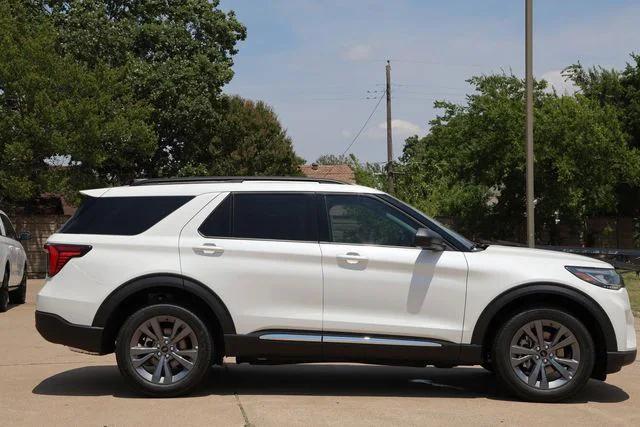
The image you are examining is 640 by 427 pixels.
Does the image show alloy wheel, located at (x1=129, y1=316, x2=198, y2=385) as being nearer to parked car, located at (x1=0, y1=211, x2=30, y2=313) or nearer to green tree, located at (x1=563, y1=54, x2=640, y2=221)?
parked car, located at (x1=0, y1=211, x2=30, y2=313)

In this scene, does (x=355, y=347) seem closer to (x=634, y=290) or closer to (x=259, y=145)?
(x=634, y=290)

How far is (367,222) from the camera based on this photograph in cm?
730

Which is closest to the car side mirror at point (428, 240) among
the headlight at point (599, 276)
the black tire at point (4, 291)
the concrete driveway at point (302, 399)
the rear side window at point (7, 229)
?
the headlight at point (599, 276)

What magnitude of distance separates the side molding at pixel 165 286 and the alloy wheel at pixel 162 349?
26 centimetres

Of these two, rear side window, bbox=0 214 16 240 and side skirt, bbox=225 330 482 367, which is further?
rear side window, bbox=0 214 16 240

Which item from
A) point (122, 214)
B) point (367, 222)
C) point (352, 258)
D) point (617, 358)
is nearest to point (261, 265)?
point (352, 258)

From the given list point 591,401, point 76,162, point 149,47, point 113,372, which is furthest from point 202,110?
point 591,401

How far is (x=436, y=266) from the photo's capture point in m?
7.03

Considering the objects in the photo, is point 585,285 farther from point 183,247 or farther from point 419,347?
point 183,247

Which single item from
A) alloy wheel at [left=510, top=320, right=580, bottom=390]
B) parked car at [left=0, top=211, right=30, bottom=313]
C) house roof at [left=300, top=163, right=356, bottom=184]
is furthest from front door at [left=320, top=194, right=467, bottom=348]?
house roof at [left=300, top=163, right=356, bottom=184]

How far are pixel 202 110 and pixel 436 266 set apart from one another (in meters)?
26.4

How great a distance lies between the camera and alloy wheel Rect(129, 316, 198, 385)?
23.2 ft

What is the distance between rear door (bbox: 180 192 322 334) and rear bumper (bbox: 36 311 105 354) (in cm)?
93

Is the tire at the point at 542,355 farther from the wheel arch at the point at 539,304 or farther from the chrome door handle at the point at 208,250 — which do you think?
the chrome door handle at the point at 208,250
